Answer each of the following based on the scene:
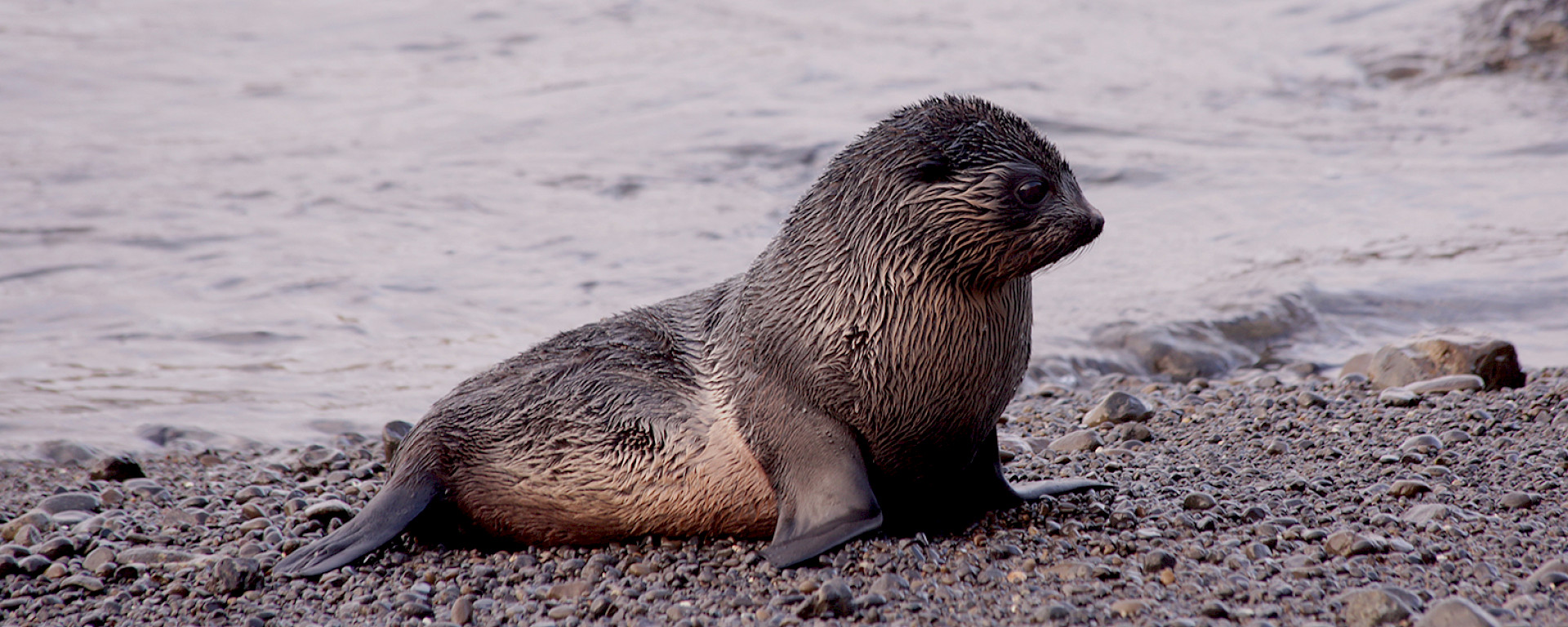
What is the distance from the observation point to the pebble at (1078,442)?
6031mm

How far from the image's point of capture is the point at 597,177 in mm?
13664

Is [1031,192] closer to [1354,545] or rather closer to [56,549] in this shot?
[1354,545]

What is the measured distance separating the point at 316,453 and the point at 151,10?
15671 mm

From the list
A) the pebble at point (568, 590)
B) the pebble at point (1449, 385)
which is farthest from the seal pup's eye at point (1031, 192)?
the pebble at point (1449, 385)

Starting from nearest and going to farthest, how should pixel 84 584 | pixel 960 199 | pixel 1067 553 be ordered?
pixel 960 199
pixel 1067 553
pixel 84 584

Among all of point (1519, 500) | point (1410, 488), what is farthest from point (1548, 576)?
point (1410, 488)

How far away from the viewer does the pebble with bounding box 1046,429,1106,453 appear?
6.03 meters

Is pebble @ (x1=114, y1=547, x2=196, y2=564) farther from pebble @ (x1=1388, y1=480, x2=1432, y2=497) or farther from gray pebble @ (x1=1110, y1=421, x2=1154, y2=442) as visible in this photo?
pebble @ (x1=1388, y1=480, x2=1432, y2=497)

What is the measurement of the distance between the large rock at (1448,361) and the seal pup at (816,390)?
289cm

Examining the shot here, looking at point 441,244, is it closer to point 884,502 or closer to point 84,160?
point 84,160

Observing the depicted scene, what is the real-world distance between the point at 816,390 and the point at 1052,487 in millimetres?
1067

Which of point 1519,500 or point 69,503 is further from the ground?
point 1519,500

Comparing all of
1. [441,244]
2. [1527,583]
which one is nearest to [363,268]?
[441,244]

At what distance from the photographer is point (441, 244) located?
11.6 m
